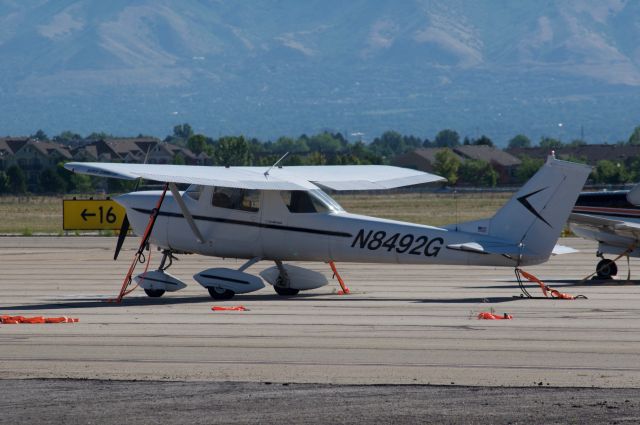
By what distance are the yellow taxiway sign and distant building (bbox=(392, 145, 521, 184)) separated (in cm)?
9161

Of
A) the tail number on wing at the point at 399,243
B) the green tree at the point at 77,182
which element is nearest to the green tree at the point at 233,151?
the green tree at the point at 77,182

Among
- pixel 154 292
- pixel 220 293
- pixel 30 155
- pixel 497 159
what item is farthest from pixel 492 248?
pixel 497 159

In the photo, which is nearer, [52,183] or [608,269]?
[608,269]

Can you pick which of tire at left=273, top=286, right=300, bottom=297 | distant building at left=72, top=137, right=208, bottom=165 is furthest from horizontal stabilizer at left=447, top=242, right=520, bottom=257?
distant building at left=72, top=137, right=208, bottom=165

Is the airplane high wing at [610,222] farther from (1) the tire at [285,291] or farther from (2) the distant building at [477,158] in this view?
(2) the distant building at [477,158]

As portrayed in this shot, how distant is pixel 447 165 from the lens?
124312mm

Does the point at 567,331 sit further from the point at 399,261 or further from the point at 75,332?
the point at 75,332

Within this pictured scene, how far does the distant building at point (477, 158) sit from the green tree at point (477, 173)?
4.28 m

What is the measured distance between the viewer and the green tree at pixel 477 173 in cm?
12118

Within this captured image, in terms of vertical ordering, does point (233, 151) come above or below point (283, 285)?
below

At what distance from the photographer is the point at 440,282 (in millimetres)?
22906

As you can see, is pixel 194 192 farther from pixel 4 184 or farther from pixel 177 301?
pixel 4 184

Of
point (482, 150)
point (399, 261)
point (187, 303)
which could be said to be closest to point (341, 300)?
point (399, 261)

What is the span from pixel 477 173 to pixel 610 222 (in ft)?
333
